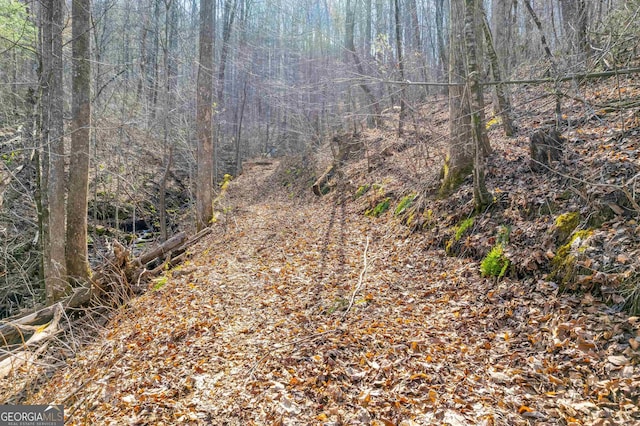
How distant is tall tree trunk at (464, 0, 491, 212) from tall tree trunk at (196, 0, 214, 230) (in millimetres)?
6768

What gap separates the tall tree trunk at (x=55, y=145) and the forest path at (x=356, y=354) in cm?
169

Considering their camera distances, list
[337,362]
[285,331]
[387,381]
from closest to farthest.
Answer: [387,381] → [337,362] → [285,331]

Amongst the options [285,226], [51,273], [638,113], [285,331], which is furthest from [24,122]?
[638,113]

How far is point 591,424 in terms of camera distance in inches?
104

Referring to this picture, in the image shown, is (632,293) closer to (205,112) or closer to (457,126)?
(457,126)

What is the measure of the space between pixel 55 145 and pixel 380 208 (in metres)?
6.93

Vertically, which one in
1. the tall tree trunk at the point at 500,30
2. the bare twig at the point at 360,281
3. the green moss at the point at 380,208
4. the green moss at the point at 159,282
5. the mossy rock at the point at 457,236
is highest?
the tall tree trunk at the point at 500,30

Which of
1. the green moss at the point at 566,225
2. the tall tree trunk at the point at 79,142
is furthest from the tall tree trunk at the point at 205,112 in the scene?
the green moss at the point at 566,225

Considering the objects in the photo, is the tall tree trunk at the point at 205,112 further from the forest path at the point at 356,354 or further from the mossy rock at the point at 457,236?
the mossy rock at the point at 457,236

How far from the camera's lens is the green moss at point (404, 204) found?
26.3 ft

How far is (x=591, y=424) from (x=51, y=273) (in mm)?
8065

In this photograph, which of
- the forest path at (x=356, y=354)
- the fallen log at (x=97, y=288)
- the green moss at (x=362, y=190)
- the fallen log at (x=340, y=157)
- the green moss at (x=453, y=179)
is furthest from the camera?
the fallen log at (x=340, y=157)

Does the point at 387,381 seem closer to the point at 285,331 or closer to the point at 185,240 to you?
the point at 285,331

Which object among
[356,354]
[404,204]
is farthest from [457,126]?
[356,354]
